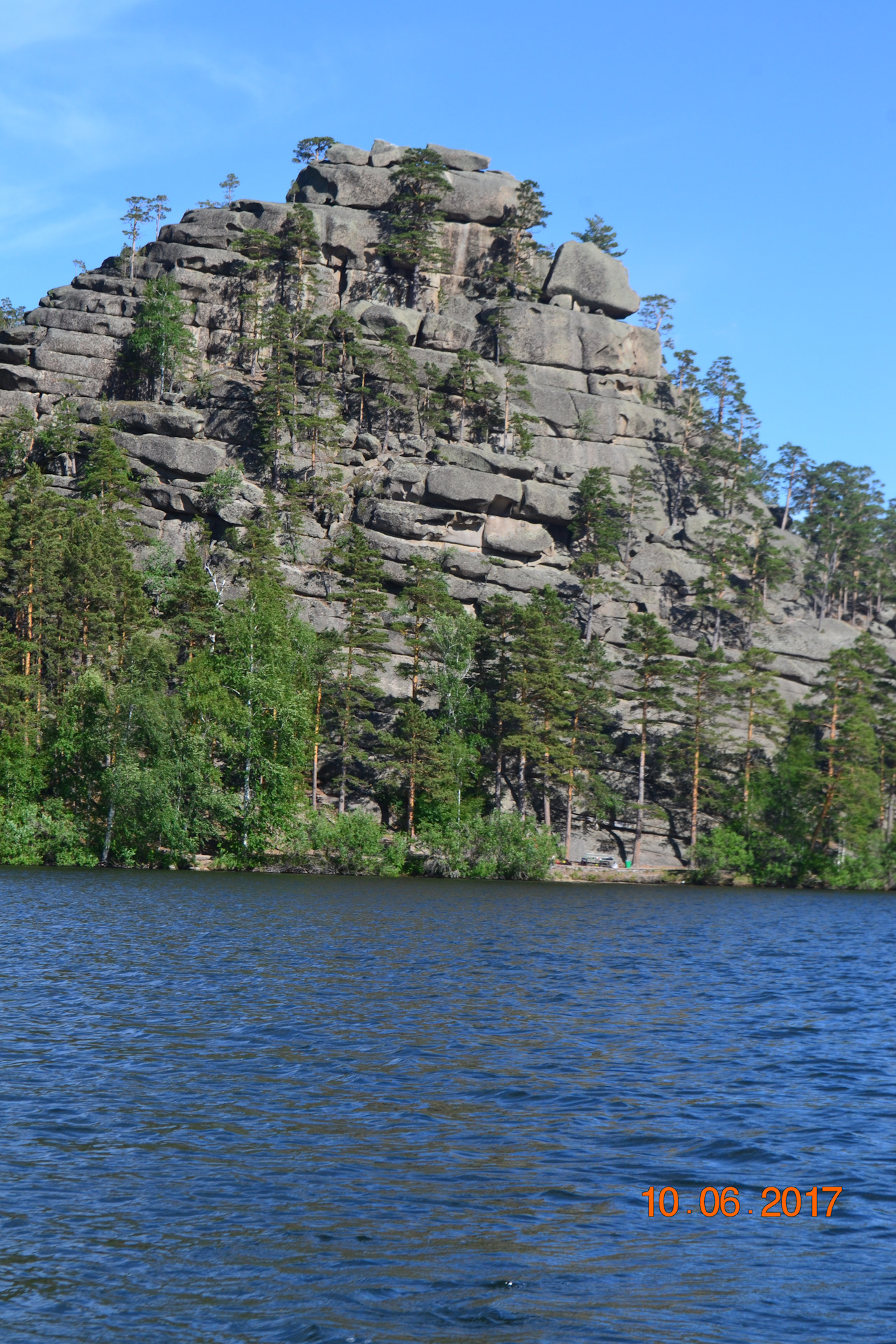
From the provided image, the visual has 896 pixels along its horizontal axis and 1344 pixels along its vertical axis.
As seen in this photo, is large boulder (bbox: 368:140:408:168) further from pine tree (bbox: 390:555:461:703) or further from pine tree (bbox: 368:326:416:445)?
pine tree (bbox: 390:555:461:703)

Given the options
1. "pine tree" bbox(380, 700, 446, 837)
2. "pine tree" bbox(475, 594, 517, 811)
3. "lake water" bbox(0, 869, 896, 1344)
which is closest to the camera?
"lake water" bbox(0, 869, 896, 1344)

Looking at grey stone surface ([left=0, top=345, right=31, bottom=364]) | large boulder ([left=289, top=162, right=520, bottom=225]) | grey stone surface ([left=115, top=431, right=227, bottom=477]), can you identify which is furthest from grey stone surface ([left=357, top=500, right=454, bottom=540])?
large boulder ([left=289, top=162, right=520, bottom=225])

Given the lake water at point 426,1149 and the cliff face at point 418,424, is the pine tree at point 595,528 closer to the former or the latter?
Answer: the cliff face at point 418,424

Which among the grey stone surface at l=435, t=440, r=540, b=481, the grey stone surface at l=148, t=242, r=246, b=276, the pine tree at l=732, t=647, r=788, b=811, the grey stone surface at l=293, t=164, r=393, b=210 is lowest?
the pine tree at l=732, t=647, r=788, b=811

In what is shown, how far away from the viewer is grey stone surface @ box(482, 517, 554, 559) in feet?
335

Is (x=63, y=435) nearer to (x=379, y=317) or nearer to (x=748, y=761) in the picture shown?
(x=379, y=317)

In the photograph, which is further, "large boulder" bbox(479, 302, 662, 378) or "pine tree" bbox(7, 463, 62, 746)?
"large boulder" bbox(479, 302, 662, 378)

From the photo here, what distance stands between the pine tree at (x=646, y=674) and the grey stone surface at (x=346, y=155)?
65.2 metres

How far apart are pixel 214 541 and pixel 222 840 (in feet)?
111

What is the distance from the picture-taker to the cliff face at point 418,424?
97.6 metres

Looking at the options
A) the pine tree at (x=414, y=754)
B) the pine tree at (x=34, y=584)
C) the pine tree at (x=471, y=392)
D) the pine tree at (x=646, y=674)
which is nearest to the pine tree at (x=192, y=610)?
the pine tree at (x=34, y=584)

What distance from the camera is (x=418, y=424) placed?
358ft

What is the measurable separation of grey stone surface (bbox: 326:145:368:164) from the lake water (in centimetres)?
10891
